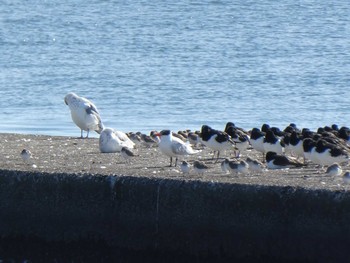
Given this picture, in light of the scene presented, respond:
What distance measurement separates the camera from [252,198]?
1179 cm

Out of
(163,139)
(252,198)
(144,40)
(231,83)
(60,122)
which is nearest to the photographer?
(252,198)

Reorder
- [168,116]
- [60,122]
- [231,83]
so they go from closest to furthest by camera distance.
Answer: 1. [60,122]
2. [168,116]
3. [231,83]

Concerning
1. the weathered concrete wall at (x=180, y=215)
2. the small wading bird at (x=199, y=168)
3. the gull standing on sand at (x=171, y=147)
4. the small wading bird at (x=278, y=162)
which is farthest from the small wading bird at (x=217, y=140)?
the weathered concrete wall at (x=180, y=215)

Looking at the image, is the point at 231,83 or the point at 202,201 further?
the point at 231,83

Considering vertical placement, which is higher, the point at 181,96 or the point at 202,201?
the point at 202,201

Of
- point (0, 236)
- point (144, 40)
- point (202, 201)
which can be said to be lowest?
point (144, 40)

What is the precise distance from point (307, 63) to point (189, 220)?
25352 millimetres

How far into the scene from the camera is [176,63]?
125ft

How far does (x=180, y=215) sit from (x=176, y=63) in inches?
1032

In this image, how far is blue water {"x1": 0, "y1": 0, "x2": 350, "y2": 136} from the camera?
2719 centimetres

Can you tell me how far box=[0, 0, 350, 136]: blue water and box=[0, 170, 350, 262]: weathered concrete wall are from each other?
33.6 feet

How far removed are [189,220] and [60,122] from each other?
13363 millimetres

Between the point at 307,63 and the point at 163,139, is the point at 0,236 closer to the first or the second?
the point at 163,139

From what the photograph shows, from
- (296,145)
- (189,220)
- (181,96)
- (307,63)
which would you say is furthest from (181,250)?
(307,63)
